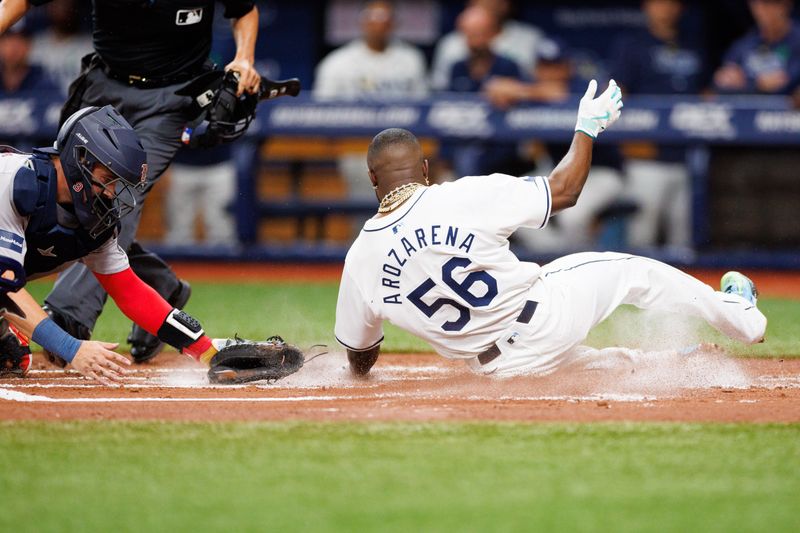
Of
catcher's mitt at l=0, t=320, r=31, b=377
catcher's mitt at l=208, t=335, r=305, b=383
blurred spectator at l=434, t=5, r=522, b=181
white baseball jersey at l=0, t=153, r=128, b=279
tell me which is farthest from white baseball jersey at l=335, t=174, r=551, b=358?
blurred spectator at l=434, t=5, r=522, b=181

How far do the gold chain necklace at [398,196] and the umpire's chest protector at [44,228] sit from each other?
1.25 meters

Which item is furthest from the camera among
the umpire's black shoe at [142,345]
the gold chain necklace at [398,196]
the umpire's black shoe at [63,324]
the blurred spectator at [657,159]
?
the blurred spectator at [657,159]

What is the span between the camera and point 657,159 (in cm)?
1108

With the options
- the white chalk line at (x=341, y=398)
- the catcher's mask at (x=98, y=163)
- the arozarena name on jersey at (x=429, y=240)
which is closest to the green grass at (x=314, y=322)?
the white chalk line at (x=341, y=398)

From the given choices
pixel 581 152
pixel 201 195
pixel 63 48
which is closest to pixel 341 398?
pixel 581 152

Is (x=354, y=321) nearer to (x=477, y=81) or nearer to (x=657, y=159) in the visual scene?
(x=657, y=159)

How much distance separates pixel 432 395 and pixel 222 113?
2.06 metres

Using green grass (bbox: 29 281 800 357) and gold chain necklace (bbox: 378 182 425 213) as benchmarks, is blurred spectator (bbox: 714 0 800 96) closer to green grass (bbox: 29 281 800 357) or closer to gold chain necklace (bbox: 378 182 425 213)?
green grass (bbox: 29 281 800 357)

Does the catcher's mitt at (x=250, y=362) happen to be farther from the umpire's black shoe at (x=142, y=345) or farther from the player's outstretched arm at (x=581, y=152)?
the player's outstretched arm at (x=581, y=152)

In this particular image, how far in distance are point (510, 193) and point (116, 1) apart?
96.6 inches

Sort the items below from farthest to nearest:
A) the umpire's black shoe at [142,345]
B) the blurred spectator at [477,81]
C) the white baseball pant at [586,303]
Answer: the blurred spectator at [477,81] < the umpire's black shoe at [142,345] < the white baseball pant at [586,303]

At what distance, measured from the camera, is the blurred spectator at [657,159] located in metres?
11.0

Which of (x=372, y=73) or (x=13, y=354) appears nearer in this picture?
(x=13, y=354)

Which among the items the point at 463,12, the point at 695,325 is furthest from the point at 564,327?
the point at 463,12
